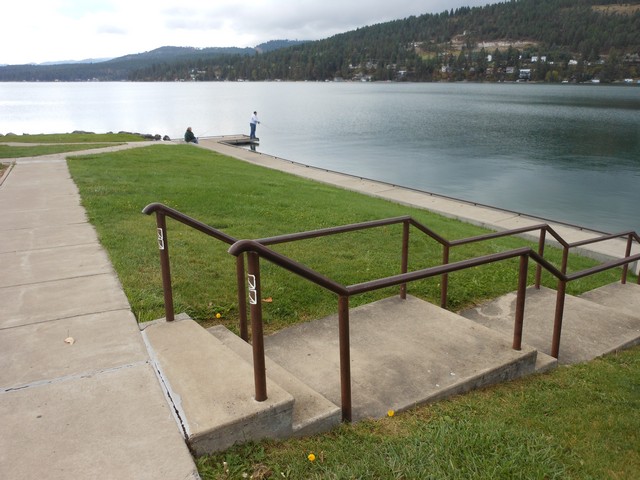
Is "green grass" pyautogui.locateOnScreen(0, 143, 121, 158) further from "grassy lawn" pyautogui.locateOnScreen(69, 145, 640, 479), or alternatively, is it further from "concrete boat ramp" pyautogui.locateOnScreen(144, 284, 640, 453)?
"concrete boat ramp" pyautogui.locateOnScreen(144, 284, 640, 453)

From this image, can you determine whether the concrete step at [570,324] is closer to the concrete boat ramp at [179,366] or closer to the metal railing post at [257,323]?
the concrete boat ramp at [179,366]

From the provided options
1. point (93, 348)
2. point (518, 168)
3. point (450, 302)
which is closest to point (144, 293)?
point (93, 348)

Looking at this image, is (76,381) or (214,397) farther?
(76,381)

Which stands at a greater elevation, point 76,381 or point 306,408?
point 76,381

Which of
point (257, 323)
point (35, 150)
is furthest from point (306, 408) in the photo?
point (35, 150)

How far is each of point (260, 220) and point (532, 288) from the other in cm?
470

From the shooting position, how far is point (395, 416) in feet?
12.5

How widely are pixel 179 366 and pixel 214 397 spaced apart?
0.54m

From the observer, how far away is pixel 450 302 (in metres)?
6.79

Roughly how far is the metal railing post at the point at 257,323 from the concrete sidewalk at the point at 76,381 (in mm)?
508

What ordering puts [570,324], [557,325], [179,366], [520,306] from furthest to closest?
[570,324]
[557,325]
[520,306]
[179,366]

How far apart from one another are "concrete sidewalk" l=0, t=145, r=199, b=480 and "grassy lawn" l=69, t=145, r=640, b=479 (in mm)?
275

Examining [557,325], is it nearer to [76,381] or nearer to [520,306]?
[520,306]

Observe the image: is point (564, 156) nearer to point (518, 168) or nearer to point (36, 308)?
point (518, 168)
